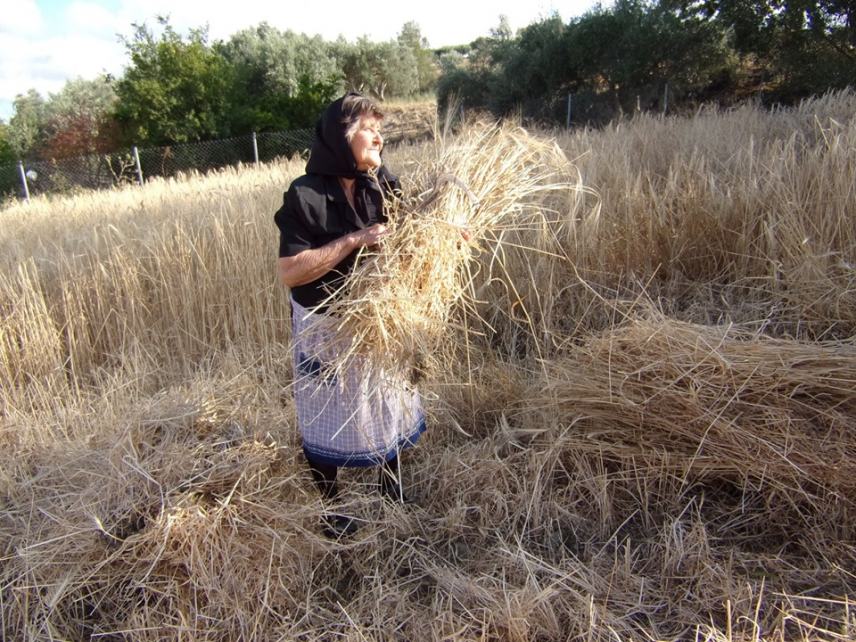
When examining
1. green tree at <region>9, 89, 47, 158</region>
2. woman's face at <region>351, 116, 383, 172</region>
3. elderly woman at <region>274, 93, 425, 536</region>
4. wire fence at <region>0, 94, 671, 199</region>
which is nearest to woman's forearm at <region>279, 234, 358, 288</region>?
elderly woman at <region>274, 93, 425, 536</region>

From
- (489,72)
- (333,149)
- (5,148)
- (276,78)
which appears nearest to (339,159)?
(333,149)

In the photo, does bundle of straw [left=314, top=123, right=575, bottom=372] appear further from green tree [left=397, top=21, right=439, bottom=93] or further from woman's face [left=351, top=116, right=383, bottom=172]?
green tree [left=397, top=21, right=439, bottom=93]

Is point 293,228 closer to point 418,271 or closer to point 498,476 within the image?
point 418,271

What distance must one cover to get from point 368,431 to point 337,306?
448mm

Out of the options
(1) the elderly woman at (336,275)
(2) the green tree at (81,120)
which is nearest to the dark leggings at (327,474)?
(1) the elderly woman at (336,275)

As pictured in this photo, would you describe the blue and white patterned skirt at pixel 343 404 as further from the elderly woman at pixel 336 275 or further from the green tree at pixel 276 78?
the green tree at pixel 276 78

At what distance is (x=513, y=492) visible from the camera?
2104 mm

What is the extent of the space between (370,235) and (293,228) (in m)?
0.23

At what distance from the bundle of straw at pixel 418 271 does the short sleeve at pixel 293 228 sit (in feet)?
0.58

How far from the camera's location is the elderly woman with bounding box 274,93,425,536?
5.77 feet

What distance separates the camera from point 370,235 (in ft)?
5.76

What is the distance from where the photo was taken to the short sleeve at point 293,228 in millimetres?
1741

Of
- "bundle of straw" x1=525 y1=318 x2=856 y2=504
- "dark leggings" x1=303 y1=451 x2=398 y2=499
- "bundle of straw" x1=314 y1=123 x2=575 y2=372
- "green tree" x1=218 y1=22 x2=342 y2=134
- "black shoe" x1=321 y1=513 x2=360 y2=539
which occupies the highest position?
"green tree" x1=218 y1=22 x2=342 y2=134

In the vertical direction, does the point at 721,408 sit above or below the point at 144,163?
below
